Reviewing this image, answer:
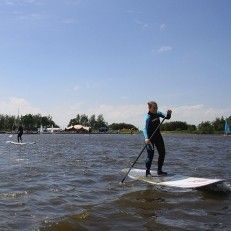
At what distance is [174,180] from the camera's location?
36.9ft

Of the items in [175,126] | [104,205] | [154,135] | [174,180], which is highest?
[175,126]

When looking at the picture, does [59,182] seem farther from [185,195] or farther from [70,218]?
[70,218]

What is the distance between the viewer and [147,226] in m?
7.01

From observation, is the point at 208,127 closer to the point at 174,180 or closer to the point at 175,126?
the point at 175,126

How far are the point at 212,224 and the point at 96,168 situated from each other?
944 cm

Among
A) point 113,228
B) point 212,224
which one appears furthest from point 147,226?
point 212,224

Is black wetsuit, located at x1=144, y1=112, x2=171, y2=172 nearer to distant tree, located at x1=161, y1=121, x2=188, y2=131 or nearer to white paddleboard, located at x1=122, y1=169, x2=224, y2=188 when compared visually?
white paddleboard, located at x1=122, y1=169, x2=224, y2=188

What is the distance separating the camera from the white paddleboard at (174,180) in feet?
34.0

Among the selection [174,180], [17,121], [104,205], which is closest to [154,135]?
[174,180]

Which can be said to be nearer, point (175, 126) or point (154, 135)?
point (154, 135)

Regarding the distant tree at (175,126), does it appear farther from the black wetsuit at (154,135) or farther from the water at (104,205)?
the water at (104,205)

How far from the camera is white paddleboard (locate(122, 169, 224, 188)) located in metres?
10.4

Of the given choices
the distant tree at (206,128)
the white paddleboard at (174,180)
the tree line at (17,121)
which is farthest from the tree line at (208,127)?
the white paddleboard at (174,180)

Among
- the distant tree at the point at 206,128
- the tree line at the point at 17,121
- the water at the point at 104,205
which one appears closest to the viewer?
the water at the point at 104,205
